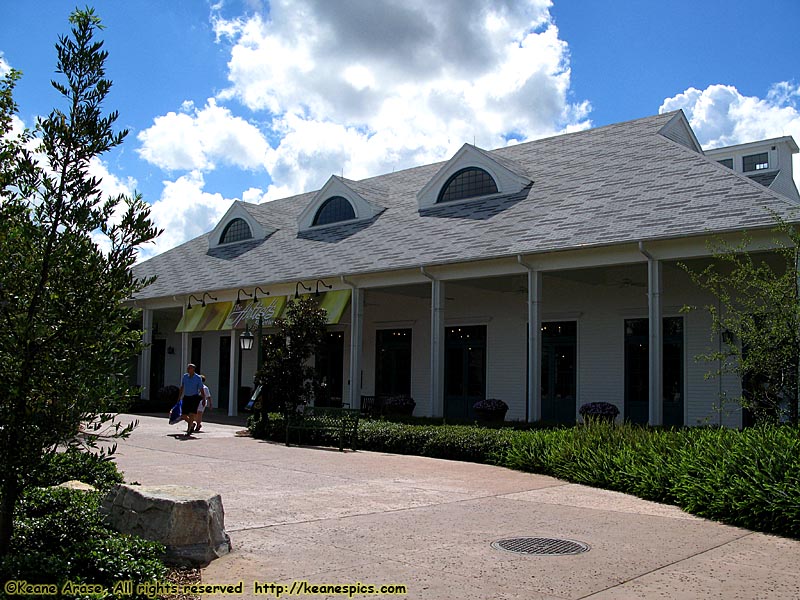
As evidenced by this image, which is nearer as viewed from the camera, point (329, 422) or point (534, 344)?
point (329, 422)

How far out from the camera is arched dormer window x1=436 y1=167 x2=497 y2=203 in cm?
2240

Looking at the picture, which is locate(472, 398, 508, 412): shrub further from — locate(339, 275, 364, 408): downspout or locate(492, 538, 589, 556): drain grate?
locate(492, 538, 589, 556): drain grate

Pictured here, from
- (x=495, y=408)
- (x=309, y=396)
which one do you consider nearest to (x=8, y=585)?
(x=309, y=396)

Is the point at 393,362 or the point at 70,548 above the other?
the point at 393,362

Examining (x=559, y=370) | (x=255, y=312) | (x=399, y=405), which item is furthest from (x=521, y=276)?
(x=255, y=312)

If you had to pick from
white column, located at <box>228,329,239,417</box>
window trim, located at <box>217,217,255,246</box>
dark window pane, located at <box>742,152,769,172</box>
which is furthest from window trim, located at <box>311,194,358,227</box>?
dark window pane, located at <box>742,152,769,172</box>

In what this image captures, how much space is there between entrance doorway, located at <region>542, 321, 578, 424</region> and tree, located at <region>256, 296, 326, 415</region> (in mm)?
6687

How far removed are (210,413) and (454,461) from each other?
14450 mm

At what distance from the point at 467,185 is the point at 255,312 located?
24.2 feet

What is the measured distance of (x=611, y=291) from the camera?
786 inches

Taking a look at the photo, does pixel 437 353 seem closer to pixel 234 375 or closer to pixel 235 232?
pixel 234 375

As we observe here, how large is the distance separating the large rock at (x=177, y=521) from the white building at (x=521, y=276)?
34.7 feet

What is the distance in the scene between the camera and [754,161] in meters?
40.6

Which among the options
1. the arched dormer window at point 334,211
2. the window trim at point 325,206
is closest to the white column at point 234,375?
the window trim at point 325,206
